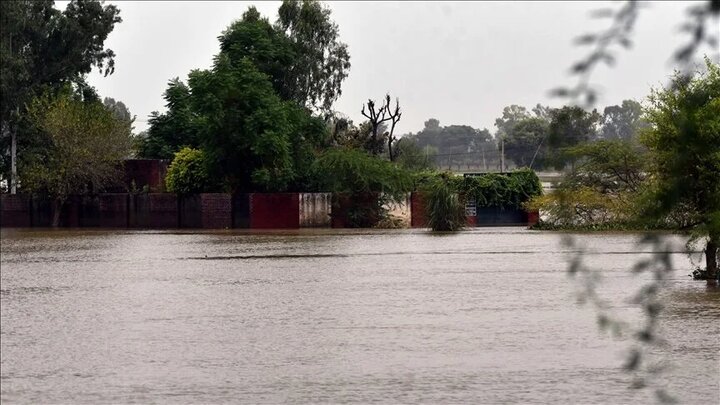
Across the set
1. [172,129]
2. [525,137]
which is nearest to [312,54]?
[172,129]

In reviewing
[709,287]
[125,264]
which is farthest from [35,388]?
[125,264]

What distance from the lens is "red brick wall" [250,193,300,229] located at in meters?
50.0

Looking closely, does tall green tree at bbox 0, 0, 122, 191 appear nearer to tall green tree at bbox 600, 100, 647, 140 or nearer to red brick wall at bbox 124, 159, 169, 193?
red brick wall at bbox 124, 159, 169, 193

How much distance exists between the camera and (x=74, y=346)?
15.8 meters

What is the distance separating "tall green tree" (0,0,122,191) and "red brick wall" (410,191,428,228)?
17203 millimetres

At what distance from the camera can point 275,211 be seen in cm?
5012

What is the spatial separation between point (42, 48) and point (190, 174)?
1094 centimetres

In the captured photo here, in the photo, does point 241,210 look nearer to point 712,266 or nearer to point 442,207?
point 442,207

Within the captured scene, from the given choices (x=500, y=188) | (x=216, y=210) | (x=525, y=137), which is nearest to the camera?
(x=216, y=210)

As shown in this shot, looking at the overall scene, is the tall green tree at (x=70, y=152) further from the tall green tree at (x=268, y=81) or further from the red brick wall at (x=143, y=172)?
the tall green tree at (x=268, y=81)

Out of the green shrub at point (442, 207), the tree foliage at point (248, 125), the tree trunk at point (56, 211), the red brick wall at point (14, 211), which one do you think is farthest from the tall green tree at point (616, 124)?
the red brick wall at point (14, 211)

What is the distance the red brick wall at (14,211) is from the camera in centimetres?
5448

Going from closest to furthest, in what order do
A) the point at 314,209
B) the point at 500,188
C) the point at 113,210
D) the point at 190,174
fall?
1. the point at 314,209
2. the point at 190,174
3. the point at 500,188
4. the point at 113,210

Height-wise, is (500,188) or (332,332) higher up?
(500,188)
